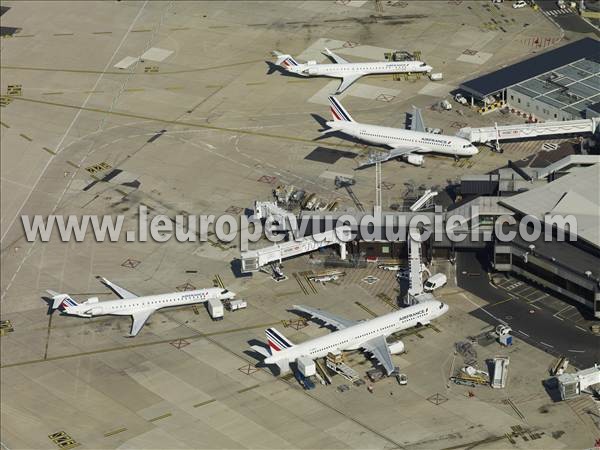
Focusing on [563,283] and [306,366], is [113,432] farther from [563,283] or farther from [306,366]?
[563,283]

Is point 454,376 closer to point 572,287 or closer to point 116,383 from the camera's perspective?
point 572,287

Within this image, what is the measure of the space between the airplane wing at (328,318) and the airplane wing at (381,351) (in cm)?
555

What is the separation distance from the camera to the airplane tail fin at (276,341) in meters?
182

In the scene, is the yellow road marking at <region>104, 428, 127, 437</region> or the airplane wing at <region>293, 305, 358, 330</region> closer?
the yellow road marking at <region>104, 428, 127, 437</region>

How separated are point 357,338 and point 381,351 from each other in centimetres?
428

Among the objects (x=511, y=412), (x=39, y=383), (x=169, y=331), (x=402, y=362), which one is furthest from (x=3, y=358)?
(x=511, y=412)

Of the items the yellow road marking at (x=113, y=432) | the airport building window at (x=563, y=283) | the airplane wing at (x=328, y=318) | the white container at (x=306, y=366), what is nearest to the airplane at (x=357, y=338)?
the airplane wing at (x=328, y=318)

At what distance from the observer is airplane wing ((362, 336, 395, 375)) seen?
182 metres

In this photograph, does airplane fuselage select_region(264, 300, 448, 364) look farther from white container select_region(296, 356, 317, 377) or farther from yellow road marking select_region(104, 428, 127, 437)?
yellow road marking select_region(104, 428, 127, 437)

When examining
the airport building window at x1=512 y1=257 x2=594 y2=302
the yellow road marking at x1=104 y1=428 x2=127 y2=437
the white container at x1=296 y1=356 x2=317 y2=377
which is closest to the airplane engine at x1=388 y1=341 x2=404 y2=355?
the white container at x1=296 y1=356 x2=317 y2=377

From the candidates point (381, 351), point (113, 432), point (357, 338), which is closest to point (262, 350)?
point (357, 338)

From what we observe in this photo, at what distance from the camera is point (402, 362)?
611ft

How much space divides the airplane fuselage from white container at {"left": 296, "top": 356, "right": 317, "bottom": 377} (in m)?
0.92

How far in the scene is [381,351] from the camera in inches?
7269
